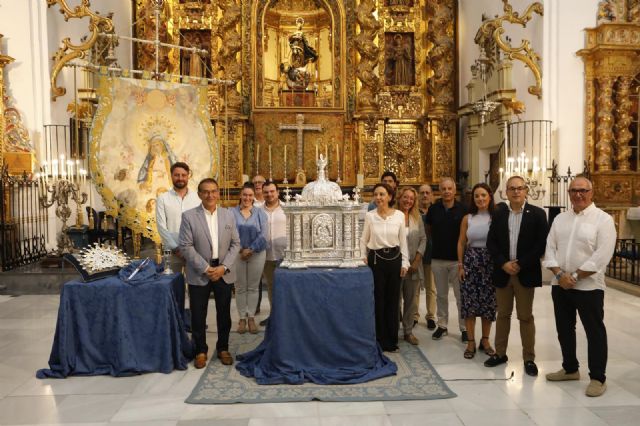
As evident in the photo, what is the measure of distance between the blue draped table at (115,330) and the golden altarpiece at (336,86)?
346 inches

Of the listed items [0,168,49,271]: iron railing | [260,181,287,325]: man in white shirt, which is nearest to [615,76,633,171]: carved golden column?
[260,181,287,325]: man in white shirt

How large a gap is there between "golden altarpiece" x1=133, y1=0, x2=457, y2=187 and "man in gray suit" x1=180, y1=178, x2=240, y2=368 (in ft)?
27.7

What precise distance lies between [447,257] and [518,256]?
1.17m

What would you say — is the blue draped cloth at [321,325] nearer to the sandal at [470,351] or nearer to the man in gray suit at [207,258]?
the man in gray suit at [207,258]

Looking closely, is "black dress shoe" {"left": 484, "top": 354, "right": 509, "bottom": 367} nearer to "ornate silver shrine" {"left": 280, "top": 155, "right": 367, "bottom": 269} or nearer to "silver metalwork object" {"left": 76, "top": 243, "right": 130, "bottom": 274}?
"ornate silver shrine" {"left": 280, "top": 155, "right": 367, "bottom": 269}

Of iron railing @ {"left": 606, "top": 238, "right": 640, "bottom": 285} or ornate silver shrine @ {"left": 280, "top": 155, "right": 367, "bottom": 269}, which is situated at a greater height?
ornate silver shrine @ {"left": 280, "top": 155, "right": 367, "bottom": 269}

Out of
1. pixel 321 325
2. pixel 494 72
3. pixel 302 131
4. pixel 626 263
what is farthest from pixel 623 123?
pixel 321 325

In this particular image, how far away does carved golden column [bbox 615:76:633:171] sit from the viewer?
36.2ft

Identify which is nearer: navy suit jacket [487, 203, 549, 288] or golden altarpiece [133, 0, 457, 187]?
navy suit jacket [487, 203, 549, 288]

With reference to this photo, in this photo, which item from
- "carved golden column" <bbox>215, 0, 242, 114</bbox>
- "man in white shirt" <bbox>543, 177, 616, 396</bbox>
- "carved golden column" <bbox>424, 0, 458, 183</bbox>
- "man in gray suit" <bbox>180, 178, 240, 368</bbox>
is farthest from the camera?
"carved golden column" <bbox>424, 0, 458, 183</bbox>

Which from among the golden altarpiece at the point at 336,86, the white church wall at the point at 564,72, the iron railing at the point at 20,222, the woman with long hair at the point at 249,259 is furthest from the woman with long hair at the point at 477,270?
the golden altarpiece at the point at 336,86

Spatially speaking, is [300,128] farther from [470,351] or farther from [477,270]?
[470,351]

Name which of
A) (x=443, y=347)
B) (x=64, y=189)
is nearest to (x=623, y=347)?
(x=443, y=347)

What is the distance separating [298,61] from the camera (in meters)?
14.9
